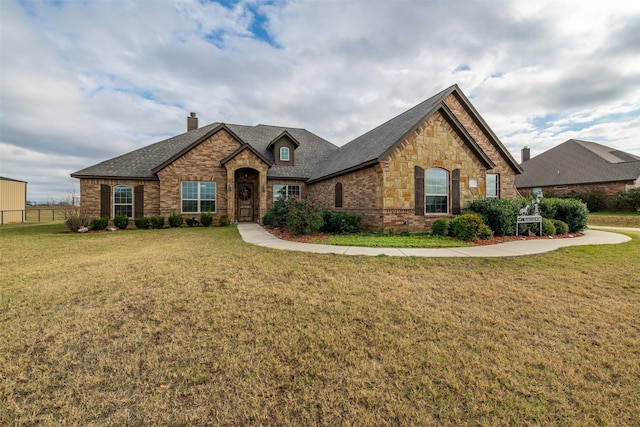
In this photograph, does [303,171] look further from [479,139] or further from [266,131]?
[479,139]

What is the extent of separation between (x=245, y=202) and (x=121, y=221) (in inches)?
284

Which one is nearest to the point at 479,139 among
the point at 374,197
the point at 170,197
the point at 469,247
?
the point at 374,197

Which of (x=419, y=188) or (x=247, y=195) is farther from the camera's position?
(x=247, y=195)

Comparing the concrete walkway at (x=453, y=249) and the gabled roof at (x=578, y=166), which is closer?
the concrete walkway at (x=453, y=249)

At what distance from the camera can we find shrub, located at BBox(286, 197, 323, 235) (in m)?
10.9

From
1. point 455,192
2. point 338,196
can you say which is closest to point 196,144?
point 338,196

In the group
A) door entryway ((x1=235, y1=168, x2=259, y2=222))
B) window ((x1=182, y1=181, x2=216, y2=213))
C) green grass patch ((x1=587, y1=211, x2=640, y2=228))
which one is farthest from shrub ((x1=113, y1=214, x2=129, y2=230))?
green grass patch ((x1=587, y1=211, x2=640, y2=228))

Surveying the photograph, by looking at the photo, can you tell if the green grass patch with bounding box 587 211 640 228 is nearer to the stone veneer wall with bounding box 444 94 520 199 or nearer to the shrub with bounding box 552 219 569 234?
the stone veneer wall with bounding box 444 94 520 199

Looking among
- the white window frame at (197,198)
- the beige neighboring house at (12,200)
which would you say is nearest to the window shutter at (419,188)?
the white window frame at (197,198)

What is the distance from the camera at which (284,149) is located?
19.6 m

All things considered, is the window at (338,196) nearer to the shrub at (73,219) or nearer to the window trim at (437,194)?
the window trim at (437,194)

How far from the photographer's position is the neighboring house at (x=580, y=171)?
24125 millimetres

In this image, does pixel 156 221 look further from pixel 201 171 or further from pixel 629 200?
pixel 629 200

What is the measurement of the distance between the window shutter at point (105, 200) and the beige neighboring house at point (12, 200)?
12.9 meters
